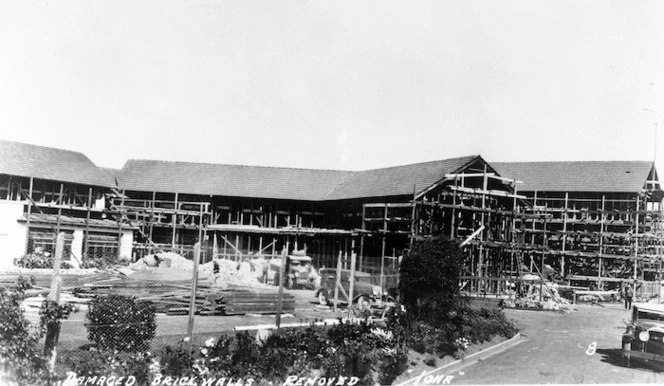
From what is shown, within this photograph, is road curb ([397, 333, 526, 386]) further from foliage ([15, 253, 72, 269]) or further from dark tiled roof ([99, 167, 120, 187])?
dark tiled roof ([99, 167, 120, 187])

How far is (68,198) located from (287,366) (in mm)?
33041

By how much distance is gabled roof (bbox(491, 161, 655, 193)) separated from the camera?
43.2 m

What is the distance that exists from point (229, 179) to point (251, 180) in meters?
1.76

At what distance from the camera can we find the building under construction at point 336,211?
34.3 metres

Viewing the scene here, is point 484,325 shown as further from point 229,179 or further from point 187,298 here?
point 229,179

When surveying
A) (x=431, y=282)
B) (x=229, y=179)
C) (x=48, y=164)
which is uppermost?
(x=229, y=179)

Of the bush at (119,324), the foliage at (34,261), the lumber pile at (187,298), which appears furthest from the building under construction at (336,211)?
the bush at (119,324)

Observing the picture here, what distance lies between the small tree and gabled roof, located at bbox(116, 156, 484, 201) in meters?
20.9

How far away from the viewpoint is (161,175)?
4616 centimetres

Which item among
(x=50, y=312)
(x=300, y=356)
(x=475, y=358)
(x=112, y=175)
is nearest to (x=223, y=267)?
(x=112, y=175)

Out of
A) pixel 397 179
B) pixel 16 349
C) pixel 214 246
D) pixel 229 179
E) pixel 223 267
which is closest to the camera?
pixel 16 349

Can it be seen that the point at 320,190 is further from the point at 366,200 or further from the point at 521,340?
the point at 521,340

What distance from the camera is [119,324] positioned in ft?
38.9

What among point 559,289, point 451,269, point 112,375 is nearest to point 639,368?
point 451,269
